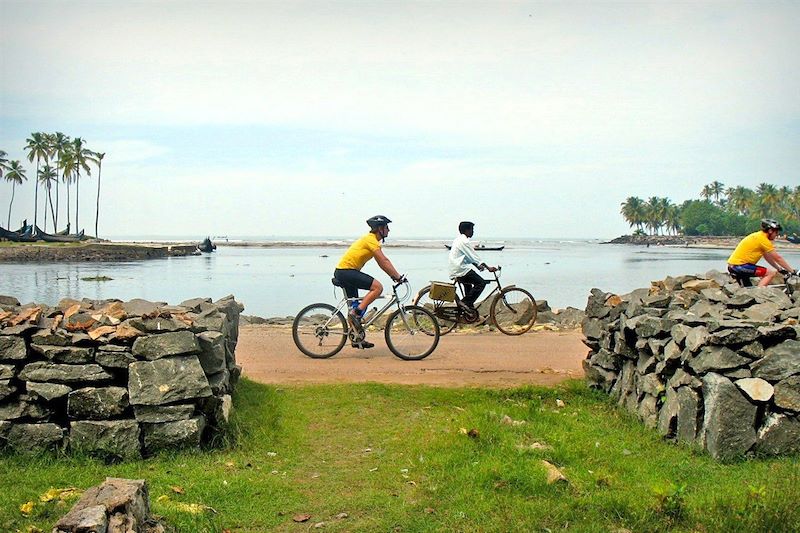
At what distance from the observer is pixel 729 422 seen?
627cm

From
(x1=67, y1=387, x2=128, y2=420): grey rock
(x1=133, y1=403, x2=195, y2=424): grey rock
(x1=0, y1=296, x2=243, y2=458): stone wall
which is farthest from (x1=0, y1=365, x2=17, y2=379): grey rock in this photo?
(x1=133, y1=403, x2=195, y2=424): grey rock

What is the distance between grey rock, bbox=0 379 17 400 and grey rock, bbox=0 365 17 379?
1.5 inches

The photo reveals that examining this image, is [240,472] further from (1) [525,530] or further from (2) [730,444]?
(2) [730,444]

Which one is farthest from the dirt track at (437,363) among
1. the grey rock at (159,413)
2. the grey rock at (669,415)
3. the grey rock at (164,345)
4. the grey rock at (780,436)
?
the grey rock at (780,436)

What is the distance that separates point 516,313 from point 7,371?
1068cm

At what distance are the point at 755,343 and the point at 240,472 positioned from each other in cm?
489

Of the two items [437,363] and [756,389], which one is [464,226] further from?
[756,389]

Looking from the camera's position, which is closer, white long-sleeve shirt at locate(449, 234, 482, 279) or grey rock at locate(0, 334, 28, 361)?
grey rock at locate(0, 334, 28, 361)

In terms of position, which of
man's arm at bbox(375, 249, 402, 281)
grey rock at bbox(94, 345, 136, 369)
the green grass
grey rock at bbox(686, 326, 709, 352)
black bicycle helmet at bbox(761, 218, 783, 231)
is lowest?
the green grass

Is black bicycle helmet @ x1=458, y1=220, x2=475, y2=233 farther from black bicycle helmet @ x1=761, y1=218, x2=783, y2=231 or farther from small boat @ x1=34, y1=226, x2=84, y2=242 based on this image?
small boat @ x1=34, y1=226, x2=84, y2=242

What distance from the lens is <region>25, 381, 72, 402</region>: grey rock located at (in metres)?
6.48

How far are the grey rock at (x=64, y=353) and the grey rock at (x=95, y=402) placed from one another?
0.31m

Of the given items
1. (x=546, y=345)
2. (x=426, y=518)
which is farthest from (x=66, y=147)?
(x=426, y=518)

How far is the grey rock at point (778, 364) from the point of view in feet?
20.8
